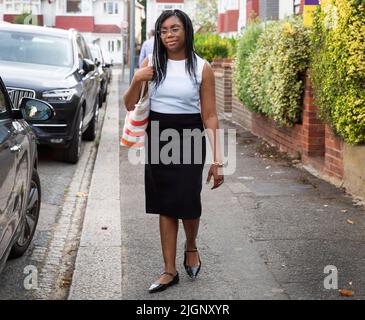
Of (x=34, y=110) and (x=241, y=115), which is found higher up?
(x=34, y=110)

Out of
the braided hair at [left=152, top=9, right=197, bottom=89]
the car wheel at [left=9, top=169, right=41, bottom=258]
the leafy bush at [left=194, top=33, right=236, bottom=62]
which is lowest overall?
the car wheel at [left=9, top=169, right=41, bottom=258]

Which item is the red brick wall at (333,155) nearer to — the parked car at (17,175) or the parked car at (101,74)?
the parked car at (17,175)

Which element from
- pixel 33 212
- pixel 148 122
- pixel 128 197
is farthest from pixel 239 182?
pixel 148 122

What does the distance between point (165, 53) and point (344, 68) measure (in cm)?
317

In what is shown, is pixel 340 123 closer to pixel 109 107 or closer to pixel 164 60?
pixel 164 60

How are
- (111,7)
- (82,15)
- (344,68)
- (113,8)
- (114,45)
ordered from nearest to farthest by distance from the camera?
(344,68) < (82,15) < (111,7) < (113,8) < (114,45)

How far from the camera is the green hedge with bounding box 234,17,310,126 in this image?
978 cm

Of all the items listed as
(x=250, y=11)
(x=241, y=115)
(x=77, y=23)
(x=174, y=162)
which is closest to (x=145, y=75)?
(x=174, y=162)

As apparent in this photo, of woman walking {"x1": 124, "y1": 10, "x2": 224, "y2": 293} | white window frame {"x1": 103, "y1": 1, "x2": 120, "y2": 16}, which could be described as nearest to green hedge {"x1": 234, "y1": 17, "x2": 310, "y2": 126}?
woman walking {"x1": 124, "y1": 10, "x2": 224, "y2": 293}

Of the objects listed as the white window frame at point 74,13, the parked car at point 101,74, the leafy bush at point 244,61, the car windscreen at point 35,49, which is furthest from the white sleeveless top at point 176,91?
the white window frame at point 74,13

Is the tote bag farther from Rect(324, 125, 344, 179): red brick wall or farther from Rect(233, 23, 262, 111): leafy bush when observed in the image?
Rect(233, 23, 262, 111): leafy bush

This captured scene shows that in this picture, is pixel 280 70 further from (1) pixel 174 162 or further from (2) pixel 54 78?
(1) pixel 174 162

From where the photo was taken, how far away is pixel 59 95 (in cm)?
1001

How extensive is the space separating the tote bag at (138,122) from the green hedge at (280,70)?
203 inches
